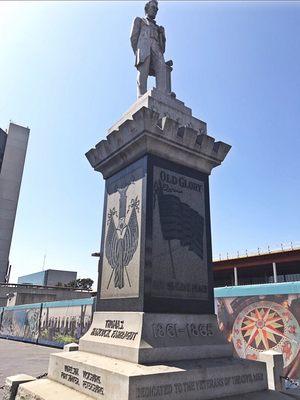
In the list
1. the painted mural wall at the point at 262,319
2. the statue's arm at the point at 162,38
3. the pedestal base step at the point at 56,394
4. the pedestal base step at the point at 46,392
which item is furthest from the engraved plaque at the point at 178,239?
the painted mural wall at the point at 262,319

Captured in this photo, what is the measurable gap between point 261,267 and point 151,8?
146 feet

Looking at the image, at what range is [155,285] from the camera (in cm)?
397

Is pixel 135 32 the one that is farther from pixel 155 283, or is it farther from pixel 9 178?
pixel 9 178

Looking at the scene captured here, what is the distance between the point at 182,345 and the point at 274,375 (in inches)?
76.6

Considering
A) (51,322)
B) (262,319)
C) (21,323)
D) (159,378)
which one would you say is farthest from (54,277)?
(159,378)

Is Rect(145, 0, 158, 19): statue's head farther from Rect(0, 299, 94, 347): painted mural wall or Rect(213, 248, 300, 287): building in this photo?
Rect(213, 248, 300, 287): building

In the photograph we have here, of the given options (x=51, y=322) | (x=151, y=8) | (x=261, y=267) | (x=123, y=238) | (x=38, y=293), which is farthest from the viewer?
(x=261, y=267)

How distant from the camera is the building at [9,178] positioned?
68.9m

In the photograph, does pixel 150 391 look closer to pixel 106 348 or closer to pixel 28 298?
pixel 106 348


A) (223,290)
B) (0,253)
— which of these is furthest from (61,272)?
(223,290)

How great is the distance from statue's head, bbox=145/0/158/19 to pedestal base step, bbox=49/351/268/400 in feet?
20.4

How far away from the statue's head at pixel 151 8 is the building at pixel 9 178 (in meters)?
70.6

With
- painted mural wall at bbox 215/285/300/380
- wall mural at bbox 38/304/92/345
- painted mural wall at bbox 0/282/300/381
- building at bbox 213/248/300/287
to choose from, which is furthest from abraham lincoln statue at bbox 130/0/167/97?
building at bbox 213/248/300/287

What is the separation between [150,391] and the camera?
2.93 metres
